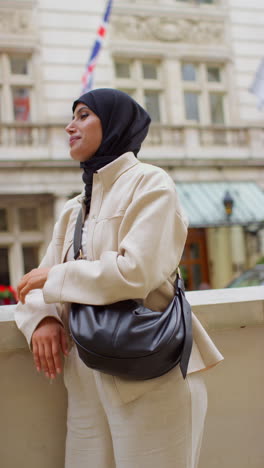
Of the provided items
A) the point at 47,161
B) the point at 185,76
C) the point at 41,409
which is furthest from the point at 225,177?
the point at 41,409

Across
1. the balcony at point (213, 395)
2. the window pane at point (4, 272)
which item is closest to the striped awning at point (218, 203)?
the window pane at point (4, 272)

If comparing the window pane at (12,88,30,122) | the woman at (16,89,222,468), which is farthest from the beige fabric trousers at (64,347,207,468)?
the window pane at (12,88,30,122)

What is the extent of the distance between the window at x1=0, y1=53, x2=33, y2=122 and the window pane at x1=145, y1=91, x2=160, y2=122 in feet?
9.17

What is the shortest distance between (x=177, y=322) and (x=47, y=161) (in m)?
10.00

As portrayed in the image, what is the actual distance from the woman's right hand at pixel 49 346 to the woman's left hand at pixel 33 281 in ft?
0.37

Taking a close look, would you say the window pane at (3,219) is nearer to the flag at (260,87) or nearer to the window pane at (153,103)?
the window pane at (153,103)

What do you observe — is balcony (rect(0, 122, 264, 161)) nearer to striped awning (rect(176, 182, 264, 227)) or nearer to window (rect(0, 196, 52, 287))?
Answer: striped awning (rect(176, 182, 264, 227))

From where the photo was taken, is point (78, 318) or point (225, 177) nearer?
point (78, 318)

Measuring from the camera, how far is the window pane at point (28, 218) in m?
11.6

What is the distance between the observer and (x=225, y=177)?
12.0 m

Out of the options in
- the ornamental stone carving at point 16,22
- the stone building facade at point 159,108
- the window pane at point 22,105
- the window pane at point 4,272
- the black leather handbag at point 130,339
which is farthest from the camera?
the window pane at point 22,105

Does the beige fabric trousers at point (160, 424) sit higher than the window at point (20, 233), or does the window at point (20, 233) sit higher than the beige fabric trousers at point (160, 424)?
the beige fabric trousers at point (160, 424)

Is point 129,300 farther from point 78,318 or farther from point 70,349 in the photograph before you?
point 70,349

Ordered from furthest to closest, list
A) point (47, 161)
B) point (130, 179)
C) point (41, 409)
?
point (47, 161) < point (41, 409) < point (130, 179)
